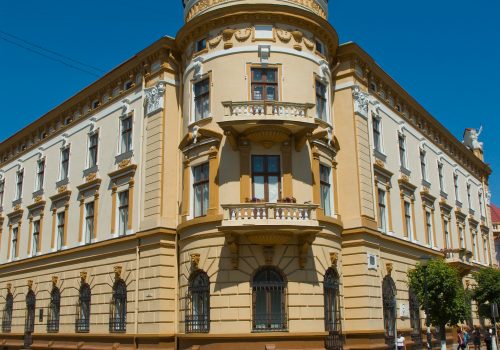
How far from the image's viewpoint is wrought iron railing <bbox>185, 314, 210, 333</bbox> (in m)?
23.6

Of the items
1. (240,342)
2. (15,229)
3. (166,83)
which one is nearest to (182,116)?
(166,83)

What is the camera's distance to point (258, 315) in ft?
75.5

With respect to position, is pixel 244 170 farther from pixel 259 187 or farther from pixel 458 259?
pixel 458 259

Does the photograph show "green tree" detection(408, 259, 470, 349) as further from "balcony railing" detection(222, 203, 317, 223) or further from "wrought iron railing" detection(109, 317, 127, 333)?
"wrought iron railing" detection(109, 317, 127, 333)

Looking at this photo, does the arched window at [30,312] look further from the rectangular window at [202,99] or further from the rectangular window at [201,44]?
the rectangular window at [201,44]

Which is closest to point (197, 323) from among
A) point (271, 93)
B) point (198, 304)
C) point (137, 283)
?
point (198, 304)

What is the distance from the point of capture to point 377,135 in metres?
31.0

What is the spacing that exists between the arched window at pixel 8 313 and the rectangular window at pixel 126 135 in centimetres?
1483

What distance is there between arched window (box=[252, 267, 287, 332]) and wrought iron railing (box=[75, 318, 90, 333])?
35.8 feet

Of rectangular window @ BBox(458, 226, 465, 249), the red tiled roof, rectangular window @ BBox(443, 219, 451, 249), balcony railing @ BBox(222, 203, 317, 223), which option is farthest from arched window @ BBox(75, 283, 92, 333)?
Answer: the red tiled roof

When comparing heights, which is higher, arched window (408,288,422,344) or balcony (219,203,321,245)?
balcony (219,203,321,245)

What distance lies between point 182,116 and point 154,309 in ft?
29.7

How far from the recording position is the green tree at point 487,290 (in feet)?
119

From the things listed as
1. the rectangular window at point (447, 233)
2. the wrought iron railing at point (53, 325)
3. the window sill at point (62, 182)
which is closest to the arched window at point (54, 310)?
the wrought iron railing at point (53, 325)
